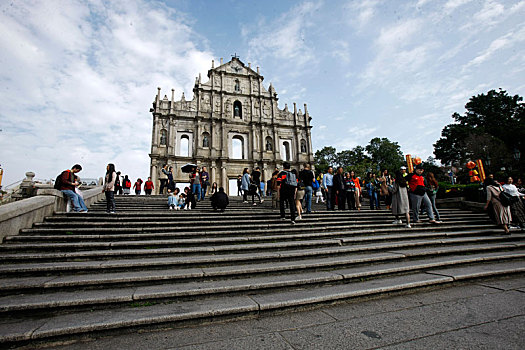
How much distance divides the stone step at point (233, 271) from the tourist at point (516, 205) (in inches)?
103

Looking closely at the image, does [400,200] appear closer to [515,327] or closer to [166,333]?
[515,327]

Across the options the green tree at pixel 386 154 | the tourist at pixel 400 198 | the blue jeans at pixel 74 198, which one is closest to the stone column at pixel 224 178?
the blue jeans at pixel 74 198

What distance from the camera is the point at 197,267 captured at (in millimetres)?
4070

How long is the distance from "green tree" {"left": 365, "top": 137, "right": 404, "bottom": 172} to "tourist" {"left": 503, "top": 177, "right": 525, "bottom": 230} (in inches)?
1537

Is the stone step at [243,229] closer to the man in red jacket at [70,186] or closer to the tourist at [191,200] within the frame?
the man in red jacket at [70,186]

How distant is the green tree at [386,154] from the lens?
44438mm

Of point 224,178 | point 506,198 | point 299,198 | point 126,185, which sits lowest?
point 506,198

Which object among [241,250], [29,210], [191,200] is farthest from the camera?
[191,200]

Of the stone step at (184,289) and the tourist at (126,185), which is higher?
the tourist at (126,185)

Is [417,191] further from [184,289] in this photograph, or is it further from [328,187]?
[184,289]

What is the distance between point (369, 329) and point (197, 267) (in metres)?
2.68

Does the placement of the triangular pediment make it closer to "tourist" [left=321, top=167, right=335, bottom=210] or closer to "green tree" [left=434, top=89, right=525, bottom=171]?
"tourist" [left=321, top=167, right=335, bottom=210]

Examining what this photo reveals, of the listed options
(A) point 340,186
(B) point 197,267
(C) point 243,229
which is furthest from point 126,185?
(B) point 197,267

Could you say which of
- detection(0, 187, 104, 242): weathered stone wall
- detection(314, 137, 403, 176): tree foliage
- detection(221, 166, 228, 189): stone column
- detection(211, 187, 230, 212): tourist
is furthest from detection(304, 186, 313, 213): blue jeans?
detection(314, 137, 403, 176): tree foliage
